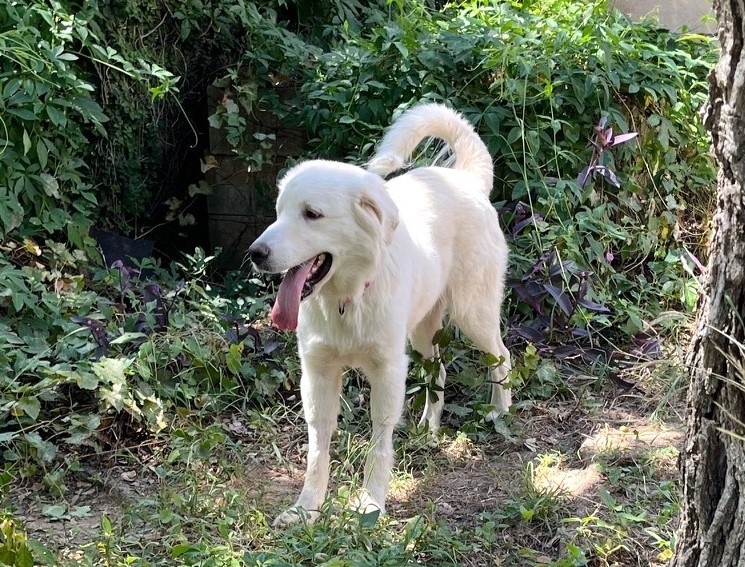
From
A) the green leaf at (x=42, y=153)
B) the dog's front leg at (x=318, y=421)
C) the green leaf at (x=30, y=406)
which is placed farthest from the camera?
the green leaf at (x=42, y=153)

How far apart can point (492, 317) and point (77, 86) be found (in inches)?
89.5

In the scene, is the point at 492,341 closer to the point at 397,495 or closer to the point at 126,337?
the point at 397,495

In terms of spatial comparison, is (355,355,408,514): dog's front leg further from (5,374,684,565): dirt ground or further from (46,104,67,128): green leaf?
(46,104,67,128): green leaf

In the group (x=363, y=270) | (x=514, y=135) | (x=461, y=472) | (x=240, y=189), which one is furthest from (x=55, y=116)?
(x=461, y=472)

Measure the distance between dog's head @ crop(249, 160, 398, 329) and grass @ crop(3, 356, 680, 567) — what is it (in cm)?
72

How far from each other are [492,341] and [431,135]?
1001 mm

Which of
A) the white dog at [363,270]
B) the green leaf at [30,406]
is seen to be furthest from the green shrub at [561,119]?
the green leaf at [30,406]

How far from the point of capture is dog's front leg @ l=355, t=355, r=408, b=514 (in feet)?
9.86

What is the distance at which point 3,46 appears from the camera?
3766 mm

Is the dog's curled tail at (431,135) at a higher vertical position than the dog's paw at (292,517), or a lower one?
higher

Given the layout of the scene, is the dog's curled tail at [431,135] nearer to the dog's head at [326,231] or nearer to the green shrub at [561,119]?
the green shrub at [561,119]

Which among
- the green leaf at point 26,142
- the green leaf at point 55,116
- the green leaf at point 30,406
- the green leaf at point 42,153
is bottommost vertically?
the green leaf at point 30,406

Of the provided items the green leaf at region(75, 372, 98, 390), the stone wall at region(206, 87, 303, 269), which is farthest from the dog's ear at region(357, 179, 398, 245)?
the stone wall at region(206, 87, 303, 269)

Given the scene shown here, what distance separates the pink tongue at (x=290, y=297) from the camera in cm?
283
